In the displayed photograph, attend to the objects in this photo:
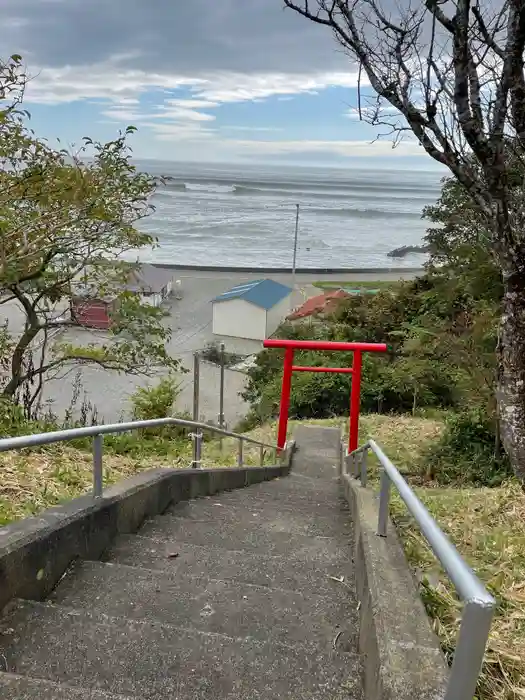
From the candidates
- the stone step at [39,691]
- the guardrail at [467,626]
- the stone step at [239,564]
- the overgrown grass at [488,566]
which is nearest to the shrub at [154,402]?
the overgrown grass at [488,566]

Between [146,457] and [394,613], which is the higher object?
[394,613]

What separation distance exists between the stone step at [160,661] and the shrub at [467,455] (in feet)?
18.5

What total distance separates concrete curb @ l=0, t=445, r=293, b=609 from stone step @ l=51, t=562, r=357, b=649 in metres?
0.11

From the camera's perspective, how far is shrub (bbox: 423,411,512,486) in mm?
7281

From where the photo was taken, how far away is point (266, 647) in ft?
6.75

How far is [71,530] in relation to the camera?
2.66 m

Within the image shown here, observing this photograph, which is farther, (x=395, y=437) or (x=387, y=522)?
(x=395, y=437)

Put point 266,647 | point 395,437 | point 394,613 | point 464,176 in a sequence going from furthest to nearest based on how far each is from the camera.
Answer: point 395,437 < point 464,176 < point 266,647 < point 394,613

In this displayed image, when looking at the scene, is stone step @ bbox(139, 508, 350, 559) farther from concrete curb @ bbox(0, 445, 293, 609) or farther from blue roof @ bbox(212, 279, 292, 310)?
blue roof @ bbox(212, 279, 292, 310)

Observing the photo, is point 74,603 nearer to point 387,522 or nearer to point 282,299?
point 387,522

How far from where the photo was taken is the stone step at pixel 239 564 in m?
2.86

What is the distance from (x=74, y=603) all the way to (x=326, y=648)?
1.03 m

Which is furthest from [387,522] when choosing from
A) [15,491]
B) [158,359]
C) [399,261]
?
[399,261]

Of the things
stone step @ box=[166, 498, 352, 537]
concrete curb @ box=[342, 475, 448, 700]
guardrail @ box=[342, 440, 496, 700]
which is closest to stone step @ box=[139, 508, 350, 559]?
stone step @ box=[166, 498, 352, 537]
